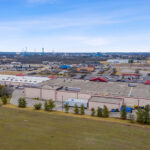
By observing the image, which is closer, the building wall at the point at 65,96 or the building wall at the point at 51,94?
the building wall at the point at 65,96

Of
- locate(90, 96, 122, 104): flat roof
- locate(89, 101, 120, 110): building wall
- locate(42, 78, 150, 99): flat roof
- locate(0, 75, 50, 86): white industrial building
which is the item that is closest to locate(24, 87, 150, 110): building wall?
locate(89, 101, 120, 110): building wall

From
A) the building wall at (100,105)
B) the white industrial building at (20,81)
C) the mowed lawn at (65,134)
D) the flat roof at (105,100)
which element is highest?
the white industrial building at (20,81)

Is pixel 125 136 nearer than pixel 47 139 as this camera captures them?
No

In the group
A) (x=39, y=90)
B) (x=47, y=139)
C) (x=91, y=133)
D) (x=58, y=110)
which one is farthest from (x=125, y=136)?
(x=39, y=90)

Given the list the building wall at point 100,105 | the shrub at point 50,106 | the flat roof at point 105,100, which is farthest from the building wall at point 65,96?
the shrub at point 50,106

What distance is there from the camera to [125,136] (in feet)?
64.7

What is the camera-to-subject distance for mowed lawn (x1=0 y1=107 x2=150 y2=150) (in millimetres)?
17156

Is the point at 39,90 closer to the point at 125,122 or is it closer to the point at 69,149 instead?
the point at 125,122

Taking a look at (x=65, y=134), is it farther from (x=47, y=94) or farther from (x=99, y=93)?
(x=47, y=94)

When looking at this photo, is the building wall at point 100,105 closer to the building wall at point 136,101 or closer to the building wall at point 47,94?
the building wall at point 136,101

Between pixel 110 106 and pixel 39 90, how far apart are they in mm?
16125

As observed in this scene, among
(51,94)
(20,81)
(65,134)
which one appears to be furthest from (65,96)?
(20,81)

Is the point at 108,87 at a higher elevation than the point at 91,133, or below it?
higher

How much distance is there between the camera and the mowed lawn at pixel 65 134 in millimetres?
17156
